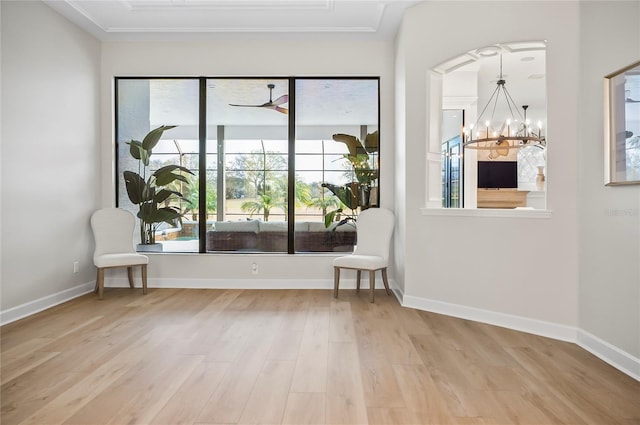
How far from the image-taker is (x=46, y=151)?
3.99 m

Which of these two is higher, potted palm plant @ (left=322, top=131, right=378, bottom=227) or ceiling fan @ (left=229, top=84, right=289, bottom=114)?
ceiling fan @ (left=229, top=84, right=289, bottom=114)

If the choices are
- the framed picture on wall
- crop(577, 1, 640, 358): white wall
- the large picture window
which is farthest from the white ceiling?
the framed picture on wall

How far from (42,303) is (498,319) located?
4.27m

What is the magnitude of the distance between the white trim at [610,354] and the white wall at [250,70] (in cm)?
244

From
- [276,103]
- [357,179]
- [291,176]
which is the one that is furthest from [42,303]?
[357,179]

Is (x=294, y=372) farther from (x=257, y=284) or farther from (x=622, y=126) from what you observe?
(x=622, y=126)

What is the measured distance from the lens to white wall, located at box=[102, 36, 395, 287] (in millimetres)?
4898

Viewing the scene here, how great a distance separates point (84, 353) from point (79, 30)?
366 centimetres

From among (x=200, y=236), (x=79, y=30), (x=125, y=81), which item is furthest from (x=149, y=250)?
(x=79, y=30)

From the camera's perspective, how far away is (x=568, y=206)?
10.2 feet

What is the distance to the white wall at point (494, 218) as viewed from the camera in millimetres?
3129

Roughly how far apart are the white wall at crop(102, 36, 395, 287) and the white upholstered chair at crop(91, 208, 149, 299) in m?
0.39

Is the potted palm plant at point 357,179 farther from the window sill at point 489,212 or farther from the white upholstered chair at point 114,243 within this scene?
the white upholstered chair at point 114,243

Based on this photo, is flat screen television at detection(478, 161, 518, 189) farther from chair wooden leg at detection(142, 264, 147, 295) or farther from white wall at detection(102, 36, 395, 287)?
chair wooden leg at detection(142, 264, 147, 295)
